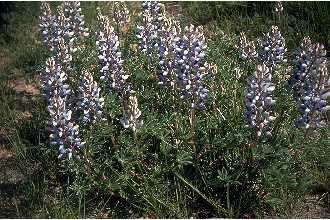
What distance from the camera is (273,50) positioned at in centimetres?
418

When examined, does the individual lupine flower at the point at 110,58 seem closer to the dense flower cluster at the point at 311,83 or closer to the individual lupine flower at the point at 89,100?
the individual lupine flower at the point at 89,100

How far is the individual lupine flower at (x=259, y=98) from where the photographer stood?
11.0 ft

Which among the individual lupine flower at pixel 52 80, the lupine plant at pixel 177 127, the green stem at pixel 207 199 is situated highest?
the individual lupine flower at pixel 52 80

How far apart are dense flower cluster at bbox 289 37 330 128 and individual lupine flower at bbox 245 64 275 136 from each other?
24cm

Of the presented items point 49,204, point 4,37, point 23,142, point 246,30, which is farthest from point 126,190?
point 4,37

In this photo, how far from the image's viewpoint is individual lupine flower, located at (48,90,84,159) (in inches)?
140

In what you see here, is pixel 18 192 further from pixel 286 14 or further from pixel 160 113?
pixel 286 14

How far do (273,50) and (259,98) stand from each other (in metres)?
0.92

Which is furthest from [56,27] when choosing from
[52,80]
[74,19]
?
[52,80]

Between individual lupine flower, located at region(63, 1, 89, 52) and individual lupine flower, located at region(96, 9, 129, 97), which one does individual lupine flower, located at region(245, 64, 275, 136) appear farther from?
individual lupine flower, located at region(63, 1, 89, 52)

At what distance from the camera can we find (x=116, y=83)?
3992 millimetres

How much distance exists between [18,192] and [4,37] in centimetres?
332

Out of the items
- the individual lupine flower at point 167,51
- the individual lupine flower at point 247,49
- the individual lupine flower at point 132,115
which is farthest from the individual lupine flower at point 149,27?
the individual lupine flower at point 132,115

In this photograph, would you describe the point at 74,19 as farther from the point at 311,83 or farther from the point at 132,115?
the point at 311,83
